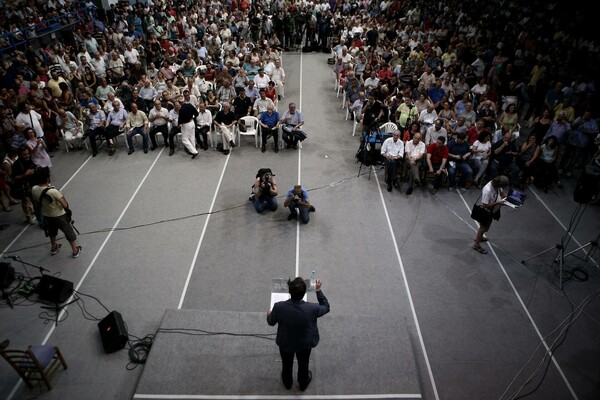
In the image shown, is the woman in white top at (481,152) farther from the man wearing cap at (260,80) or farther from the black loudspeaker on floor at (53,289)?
the black loudspeaker on floor at (53,289)

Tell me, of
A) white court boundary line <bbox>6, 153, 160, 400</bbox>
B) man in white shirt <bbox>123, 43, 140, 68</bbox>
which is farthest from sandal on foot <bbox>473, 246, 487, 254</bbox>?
man in white shirt <bbox>123, 43, 140, 68</bbox>

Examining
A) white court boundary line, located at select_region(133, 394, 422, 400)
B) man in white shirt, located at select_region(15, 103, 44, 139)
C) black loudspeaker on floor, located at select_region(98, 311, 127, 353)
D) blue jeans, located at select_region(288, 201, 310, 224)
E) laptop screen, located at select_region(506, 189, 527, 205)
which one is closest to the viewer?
white court boundary line, located at select_region(133, 394, 422, 400)

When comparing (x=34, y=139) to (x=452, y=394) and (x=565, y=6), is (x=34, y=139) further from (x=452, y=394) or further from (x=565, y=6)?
(x=565, y=6)

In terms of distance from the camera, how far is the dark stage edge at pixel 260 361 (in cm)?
392

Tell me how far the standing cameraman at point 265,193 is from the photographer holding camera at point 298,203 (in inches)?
10.6

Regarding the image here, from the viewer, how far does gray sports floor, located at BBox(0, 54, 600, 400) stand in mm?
4133

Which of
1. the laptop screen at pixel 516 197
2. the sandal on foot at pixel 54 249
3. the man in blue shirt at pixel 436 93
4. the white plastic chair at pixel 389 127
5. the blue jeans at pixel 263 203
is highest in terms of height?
the man in blue shirt at pixel 436 93

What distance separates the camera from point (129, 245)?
592cm

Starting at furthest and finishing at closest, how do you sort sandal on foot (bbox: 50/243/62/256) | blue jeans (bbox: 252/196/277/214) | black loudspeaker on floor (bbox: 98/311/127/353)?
1. blue jeans (bbox: 252/196/277/214)
2. sandal on foot (bbox: 50/243/62/256)
3. black loudspeaker on floor (bbox: 98/311/127/353)

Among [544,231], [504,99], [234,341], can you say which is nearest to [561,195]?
[544,231]

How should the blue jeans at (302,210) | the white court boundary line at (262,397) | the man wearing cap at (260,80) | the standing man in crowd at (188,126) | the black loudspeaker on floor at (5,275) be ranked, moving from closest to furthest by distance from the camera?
the white court boundary line at (262,397), the black loudspeaker on floor at (5,275), the blue jeans at (302,210), the standing man in crowd at (188,126), the man wearing cap at (260,80)

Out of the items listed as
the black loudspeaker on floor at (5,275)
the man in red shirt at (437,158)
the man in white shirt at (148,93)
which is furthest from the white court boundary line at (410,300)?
the man in white shirt at (148,93)

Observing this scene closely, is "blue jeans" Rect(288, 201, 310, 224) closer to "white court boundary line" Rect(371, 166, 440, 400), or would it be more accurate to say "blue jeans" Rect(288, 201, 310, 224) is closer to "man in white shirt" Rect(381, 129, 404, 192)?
"white court boundary line" Rect(371, 166, 440, 400)

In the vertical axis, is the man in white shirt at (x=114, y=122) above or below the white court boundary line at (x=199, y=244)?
above
